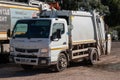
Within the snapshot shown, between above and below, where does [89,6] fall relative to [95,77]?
above

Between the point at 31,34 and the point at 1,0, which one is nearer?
the point at 31,34

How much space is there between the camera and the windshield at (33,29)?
14383 mm

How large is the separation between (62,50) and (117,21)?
1489 inches

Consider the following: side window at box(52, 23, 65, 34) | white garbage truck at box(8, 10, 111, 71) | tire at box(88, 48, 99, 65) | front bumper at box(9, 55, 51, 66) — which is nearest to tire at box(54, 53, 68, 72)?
white garbage truck at box(8, 10, 111, 71)

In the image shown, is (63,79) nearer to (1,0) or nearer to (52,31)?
(52,31)

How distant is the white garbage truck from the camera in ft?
46.3

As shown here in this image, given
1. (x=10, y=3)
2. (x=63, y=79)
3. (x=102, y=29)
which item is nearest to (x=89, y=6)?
(x=102, y=29)

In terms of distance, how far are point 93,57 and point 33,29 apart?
14.8 ft

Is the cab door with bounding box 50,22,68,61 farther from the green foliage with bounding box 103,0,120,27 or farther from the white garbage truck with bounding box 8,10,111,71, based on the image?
the green foliage with bounding box 103,0,120,27

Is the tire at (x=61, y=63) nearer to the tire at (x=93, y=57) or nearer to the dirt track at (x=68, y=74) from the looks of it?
the dirt track at (x=68, y=74)

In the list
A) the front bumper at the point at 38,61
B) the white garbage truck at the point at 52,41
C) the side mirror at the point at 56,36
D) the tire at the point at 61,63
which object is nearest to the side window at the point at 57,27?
the white garbage truck at the point at 52,41

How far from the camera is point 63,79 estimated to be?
12.9 meters

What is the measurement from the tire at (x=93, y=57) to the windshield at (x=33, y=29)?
12.8ft

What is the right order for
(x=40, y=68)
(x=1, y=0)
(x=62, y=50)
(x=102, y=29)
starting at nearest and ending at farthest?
(x=62, y=50)
(x=40, y=68)
(x=1, y=0)
(x=102, y=29)
